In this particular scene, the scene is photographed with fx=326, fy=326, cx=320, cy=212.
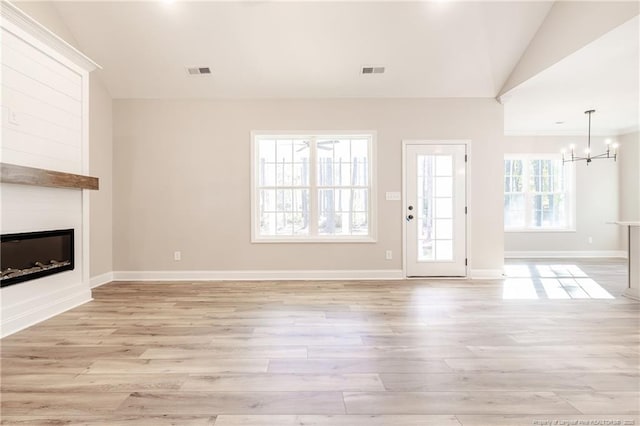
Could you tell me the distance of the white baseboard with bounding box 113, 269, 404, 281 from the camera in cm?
483

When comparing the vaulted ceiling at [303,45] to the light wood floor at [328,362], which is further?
the vaulted ceiling at [303,45]

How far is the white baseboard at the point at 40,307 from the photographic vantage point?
2730 mm

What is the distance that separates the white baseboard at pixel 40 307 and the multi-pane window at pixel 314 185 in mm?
2353

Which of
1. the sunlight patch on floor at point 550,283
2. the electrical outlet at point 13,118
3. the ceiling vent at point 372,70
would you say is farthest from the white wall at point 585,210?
the electrical outlet at point 13,118

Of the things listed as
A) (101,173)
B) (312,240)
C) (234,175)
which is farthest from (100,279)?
(312,240)

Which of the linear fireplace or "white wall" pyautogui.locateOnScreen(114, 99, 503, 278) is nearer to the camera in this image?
the linear fireplace

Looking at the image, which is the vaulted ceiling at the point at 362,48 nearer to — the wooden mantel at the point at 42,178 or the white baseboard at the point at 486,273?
the wooden mantel at the point at 42,178

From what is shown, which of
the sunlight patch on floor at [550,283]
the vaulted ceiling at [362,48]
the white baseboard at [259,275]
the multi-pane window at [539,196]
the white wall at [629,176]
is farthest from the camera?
the multi-pane window at [539,196]

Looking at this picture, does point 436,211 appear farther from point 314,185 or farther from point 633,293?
point 633,293

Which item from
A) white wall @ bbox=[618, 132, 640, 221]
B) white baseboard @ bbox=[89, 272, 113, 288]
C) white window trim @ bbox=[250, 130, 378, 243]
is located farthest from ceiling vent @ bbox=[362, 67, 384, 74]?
white wall @ bbox=[618, 132, 640, 221]

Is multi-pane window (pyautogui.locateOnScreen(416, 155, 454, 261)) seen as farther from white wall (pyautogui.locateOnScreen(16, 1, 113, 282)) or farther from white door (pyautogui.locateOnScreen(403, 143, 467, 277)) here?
white wall (pyautogui.locateOnScreen(16, 1, 113, 282))

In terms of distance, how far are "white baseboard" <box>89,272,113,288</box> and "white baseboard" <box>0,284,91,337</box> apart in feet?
2.54

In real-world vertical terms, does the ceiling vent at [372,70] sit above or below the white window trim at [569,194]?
above

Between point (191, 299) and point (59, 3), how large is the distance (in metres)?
3.69
